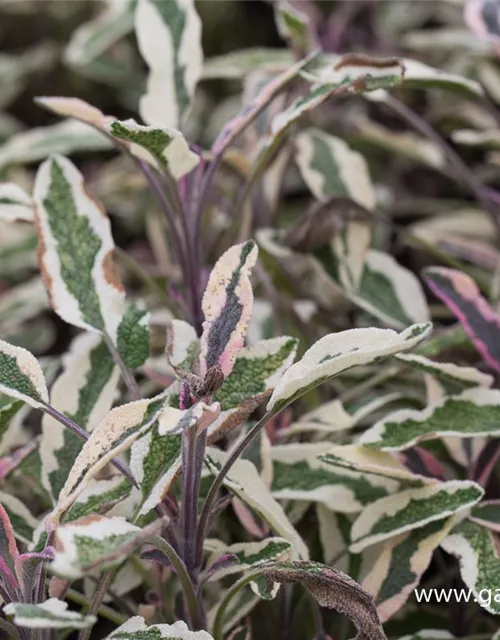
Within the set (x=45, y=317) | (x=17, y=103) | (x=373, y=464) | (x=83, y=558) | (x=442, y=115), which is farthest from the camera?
(x=17, y=103)

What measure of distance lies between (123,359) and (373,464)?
22cm

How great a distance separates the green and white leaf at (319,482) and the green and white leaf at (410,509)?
0.03 metres

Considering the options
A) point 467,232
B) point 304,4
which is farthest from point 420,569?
point 304,4

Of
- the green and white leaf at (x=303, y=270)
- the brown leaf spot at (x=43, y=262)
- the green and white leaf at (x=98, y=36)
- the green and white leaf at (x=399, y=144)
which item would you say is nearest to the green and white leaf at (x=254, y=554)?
the brown leaf spot at (x=43, y=262)

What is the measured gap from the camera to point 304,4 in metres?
1.34

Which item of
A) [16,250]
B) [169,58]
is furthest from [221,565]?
[16,250]

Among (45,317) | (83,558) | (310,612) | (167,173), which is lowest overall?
(310,612)

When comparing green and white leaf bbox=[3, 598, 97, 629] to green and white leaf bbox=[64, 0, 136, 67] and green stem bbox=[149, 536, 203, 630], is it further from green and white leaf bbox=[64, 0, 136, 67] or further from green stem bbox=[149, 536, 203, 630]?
green and white leaf bbox=[64, 0, 136, 67]

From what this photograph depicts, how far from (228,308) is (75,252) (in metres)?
0.20

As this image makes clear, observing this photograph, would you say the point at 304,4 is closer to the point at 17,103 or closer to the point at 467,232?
the point at 467,232

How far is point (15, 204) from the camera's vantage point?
814 mm

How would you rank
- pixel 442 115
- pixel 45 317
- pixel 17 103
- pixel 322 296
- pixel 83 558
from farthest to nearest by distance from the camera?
pixel 17 103
pixel 45 317
pixel 442 115
pixel 322 296
pixel 83 558

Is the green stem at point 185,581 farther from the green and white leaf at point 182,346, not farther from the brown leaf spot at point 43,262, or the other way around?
the brown leaf spot at point 43,262

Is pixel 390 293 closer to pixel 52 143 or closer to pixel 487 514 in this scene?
pixel 487 514
